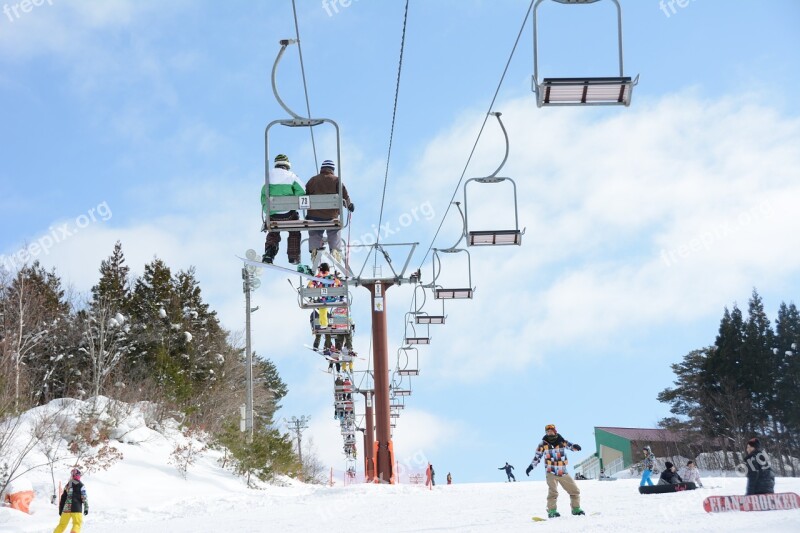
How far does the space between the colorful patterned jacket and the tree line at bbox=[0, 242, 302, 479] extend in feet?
70.9

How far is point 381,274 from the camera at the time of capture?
24.2 metres

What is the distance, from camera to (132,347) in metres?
47.5

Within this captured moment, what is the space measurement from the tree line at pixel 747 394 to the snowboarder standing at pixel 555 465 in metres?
42.4

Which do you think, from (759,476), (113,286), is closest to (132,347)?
(113,286)

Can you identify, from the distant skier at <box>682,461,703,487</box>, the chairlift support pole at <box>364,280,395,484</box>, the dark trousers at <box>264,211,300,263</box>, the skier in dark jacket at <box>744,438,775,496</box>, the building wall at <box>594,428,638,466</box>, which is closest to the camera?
the skier in dark jacket at <box>744,438,775,496</box>

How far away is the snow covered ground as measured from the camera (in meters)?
10.7

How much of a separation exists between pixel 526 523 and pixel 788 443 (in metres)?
44.6

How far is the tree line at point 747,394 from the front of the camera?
167 feet

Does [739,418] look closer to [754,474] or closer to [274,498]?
[274,498]

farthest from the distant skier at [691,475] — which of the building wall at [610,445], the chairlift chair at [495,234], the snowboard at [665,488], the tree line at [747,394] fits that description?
the building wall at [610,445]

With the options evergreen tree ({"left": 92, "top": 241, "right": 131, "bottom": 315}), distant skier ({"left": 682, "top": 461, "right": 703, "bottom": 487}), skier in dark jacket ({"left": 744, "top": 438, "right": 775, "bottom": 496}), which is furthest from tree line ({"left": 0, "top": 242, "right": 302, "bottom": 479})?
skier in dark jacket ({"left": 744, "top": 438, "right": 775, "bottom": 496})

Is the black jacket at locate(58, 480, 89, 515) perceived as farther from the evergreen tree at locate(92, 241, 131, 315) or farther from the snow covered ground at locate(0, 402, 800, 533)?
the evergreen tree at locate(92, 241, 131, 315)

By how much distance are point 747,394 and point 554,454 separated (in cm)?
4483

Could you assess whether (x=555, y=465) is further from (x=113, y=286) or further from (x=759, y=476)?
(x=113, y=286)
